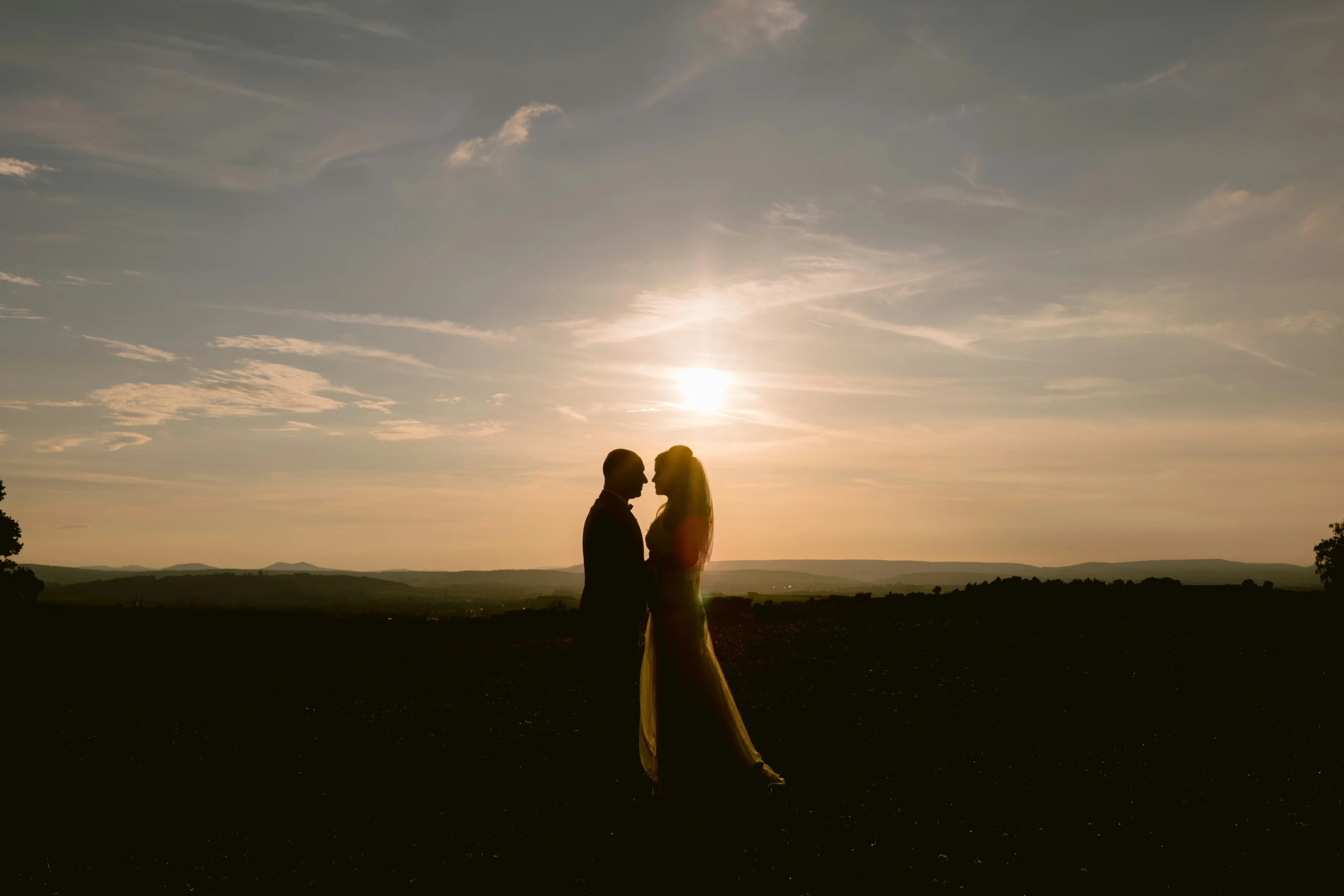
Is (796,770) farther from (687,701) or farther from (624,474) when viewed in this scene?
(624,474)

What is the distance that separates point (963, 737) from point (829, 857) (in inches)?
236

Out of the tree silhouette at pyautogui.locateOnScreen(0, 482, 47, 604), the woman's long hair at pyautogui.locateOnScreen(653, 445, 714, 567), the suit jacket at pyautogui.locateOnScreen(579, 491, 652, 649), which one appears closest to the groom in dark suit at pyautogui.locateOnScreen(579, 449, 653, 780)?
the suit jacket at pyautogui.locateOnScreen(579, 491, 652, 649)

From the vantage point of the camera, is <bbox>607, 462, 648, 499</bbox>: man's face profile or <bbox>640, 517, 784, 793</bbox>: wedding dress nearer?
<bbox>607, 462, 648, 499</bbox>: man's face profile

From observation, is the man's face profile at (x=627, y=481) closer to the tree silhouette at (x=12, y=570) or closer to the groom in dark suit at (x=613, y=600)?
the groom in dark suit at (x=613, y=600)

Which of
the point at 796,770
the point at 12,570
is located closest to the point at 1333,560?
the point at 796,770

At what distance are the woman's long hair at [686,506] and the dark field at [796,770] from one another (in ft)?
9.78

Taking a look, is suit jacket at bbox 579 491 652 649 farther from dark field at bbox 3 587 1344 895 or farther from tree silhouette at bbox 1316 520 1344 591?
tree silhouette at bbox 1316 520 1344 591

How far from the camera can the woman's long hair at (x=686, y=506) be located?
1017 centimetres

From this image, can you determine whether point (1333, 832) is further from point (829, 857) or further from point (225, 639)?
point (225, 639)

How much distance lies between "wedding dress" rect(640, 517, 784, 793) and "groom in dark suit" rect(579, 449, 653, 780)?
1206mm

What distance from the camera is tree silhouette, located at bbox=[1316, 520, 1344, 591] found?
2419 inches

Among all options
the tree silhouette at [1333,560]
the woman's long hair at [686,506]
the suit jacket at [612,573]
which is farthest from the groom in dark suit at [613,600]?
the tree silhouette at [1333,560]

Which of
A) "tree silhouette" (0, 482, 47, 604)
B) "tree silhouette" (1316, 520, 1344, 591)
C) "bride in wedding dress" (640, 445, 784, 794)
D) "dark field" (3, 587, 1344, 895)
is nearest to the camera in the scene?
"dark field" (3, 587, 1344, 895)

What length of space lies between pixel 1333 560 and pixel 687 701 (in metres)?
72.9
